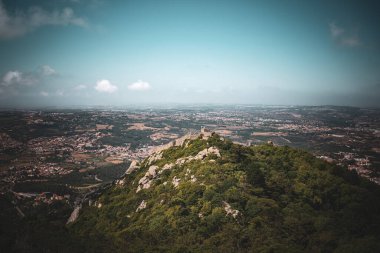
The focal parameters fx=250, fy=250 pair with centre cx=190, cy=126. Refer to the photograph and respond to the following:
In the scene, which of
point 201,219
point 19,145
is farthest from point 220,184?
point 19,145

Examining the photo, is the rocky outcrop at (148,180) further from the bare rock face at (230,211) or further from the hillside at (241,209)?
the bare rock face at (230,211)

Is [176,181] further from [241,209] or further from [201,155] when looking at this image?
[241,209]

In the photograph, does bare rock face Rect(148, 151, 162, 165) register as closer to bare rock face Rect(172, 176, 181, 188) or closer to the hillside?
the hillside

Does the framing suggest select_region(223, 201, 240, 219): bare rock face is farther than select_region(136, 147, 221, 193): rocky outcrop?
No

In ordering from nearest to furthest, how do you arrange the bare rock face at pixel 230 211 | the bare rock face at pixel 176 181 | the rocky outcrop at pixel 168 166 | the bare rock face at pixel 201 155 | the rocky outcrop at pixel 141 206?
the bare rock face at pixel 230 211 < the rocky outcrop at pixel 141 206 < the bare rock face at pixel 176 181 < the bare rock face at pixel 201 155 < the rocky outcrop at pixel 168 166

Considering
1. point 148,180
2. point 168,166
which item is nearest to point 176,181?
point 168,166

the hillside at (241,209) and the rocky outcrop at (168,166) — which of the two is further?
the rocky outcrop at (168,166)

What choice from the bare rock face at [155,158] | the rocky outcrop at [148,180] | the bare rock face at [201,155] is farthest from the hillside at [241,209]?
the bare rock face at [155,158]

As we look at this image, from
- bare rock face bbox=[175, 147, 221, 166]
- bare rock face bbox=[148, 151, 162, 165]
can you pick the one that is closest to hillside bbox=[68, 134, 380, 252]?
bare rock face bbox=[175, 147, 221, 166]

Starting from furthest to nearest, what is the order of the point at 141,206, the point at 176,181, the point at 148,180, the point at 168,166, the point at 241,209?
1. the point at 168,166
2. the point at 148,180
3. the point at 176,181
4. the point at 141,206
5. the point at 241,209

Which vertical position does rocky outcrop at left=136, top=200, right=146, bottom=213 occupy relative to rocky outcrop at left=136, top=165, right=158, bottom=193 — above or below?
below
